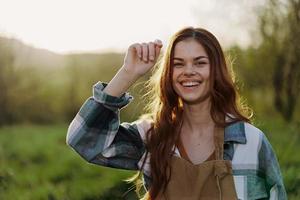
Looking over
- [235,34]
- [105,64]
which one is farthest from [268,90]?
[105,64]

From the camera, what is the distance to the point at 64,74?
18266mm

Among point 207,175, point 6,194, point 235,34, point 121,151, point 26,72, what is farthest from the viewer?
point 26,72

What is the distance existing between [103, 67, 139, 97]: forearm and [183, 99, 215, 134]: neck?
32 cm

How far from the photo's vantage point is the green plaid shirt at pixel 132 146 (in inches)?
104

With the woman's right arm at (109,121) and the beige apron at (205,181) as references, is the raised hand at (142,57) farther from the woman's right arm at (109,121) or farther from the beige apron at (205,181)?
the beige apron at (205,181)

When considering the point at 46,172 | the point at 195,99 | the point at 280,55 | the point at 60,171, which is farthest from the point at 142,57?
the point at 280,55

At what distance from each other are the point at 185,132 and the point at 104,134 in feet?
1.20

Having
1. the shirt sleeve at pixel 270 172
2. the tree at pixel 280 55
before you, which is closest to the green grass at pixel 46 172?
the shirt sleeve at pixel 270 172

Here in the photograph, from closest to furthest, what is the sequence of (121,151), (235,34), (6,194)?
(121,151) → (6,194) → (235,34)

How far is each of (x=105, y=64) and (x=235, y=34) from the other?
600 cm

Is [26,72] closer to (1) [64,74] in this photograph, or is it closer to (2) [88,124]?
(1) [64,74]

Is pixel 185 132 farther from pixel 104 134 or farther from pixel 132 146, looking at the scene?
pixel 104 134

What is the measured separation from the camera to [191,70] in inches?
107

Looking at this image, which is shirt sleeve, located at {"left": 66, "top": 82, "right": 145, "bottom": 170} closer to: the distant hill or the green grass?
the green grass
